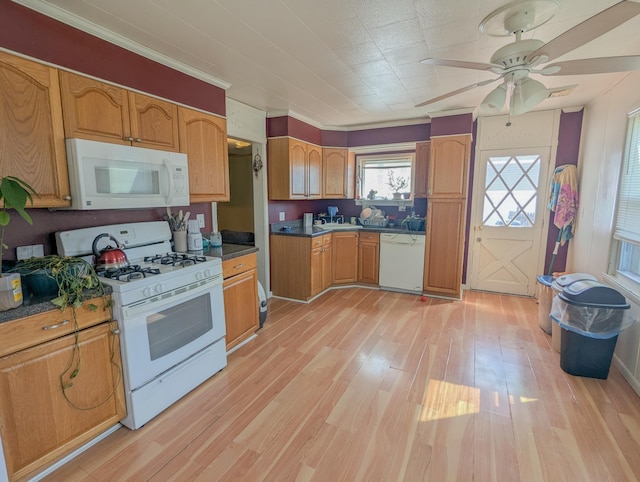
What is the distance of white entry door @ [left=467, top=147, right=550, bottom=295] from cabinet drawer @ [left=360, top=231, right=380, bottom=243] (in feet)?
4.63

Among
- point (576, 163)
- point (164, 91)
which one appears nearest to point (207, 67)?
point (164, 91)

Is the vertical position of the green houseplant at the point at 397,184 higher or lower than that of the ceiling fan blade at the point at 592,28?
lower

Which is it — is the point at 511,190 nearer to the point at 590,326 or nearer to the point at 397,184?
the point at 397,184

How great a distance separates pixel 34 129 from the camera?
5.63ft

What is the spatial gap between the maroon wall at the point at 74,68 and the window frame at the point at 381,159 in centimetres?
292

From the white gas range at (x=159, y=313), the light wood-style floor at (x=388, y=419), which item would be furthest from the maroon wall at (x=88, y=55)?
the light wood-style floor at (x=388, y=419)

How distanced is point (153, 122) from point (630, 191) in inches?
153

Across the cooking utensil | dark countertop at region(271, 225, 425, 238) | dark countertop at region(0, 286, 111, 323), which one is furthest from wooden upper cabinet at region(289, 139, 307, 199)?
dark countertop at region(0, 286, 111, 323)

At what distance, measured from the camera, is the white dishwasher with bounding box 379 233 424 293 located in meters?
4.26

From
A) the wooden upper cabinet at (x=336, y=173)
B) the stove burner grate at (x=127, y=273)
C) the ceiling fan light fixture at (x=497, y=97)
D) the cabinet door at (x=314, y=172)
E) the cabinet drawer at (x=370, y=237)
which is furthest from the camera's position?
the wooden upper cabinet at (x=336, y=173)

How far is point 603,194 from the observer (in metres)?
2.98

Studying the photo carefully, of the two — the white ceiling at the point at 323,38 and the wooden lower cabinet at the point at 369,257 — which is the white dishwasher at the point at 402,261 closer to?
the wooden lower cabinet at the point at 369,257

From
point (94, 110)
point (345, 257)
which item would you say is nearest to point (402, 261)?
point (345, 257)

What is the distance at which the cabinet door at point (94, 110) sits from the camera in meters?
1.85
